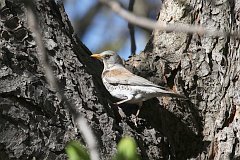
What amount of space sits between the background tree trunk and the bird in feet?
0.27

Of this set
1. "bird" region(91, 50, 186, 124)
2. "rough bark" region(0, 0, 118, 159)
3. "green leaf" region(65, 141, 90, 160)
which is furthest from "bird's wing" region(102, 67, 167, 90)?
"green leaf" region(65, 141, 90, 160)

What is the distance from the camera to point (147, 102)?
3.51 meters

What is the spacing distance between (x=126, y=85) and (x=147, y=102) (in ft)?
3.12

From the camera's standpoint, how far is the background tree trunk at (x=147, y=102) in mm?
2586

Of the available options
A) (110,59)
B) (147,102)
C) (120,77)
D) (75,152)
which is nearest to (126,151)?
(75,152)

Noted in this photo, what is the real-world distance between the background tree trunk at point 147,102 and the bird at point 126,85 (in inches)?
3.2

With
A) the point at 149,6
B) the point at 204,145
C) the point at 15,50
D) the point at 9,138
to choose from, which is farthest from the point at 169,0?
the point at 149,6

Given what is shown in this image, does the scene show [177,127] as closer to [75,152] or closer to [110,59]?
[110,59]

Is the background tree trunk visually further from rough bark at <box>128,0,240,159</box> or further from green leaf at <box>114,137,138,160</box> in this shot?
green leaf at <box>114,137,138,160</box>

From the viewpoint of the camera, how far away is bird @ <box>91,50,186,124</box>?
3.38 m

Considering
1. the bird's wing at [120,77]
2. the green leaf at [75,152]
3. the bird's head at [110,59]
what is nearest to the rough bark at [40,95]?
the bird's wing at [120,77]

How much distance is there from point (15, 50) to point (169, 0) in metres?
1.34

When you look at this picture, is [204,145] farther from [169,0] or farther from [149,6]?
[149,6]

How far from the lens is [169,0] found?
11.9ft
